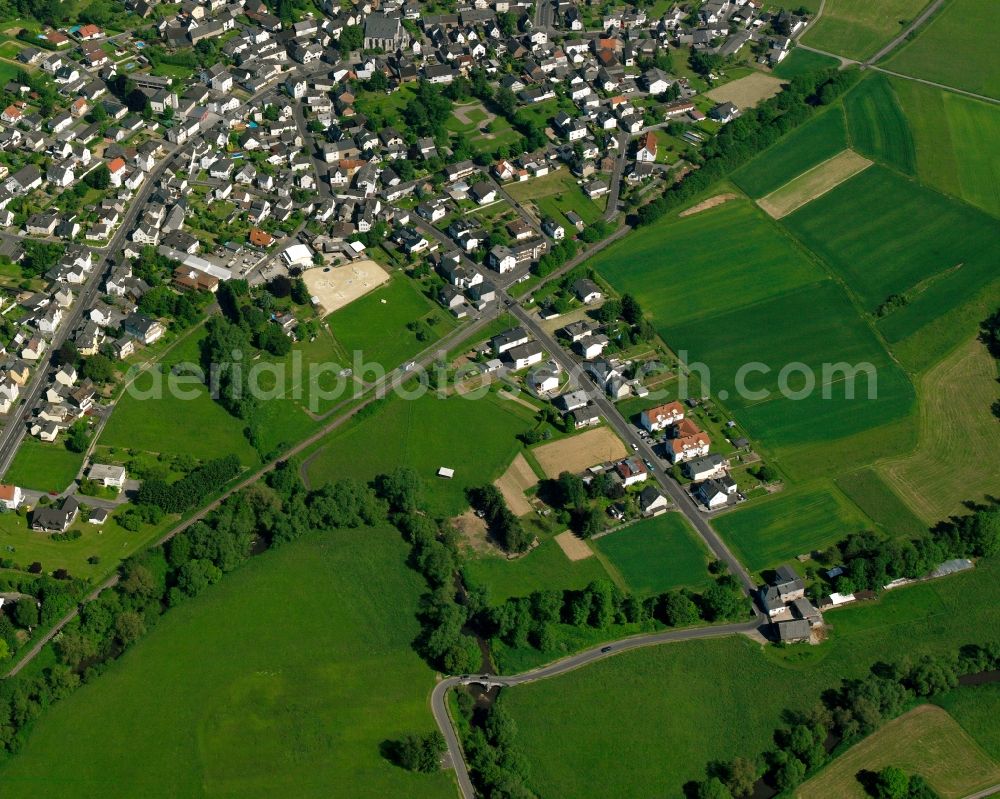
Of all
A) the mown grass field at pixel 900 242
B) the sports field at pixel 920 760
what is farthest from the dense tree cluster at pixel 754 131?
the sports field at pixel 920 760

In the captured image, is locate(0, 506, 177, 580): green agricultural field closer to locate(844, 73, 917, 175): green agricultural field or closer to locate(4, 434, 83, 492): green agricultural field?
locate(4, 434, 83, 492): green agricultural field

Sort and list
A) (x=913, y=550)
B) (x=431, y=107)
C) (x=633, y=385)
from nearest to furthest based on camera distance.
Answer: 1. (x=913, y=550)
2. (x=633, y=385)
3. (x=431, y=107)

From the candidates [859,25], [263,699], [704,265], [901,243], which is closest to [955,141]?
[901,243]

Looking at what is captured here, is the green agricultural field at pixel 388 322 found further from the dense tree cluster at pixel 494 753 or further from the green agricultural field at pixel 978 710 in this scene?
the green agricultural field at pixel 978 710

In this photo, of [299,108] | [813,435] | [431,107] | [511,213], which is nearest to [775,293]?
[813,435]

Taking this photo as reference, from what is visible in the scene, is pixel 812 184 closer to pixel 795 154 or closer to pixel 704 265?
pixel 795 154

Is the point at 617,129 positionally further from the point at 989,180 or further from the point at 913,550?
the point at 913,550
